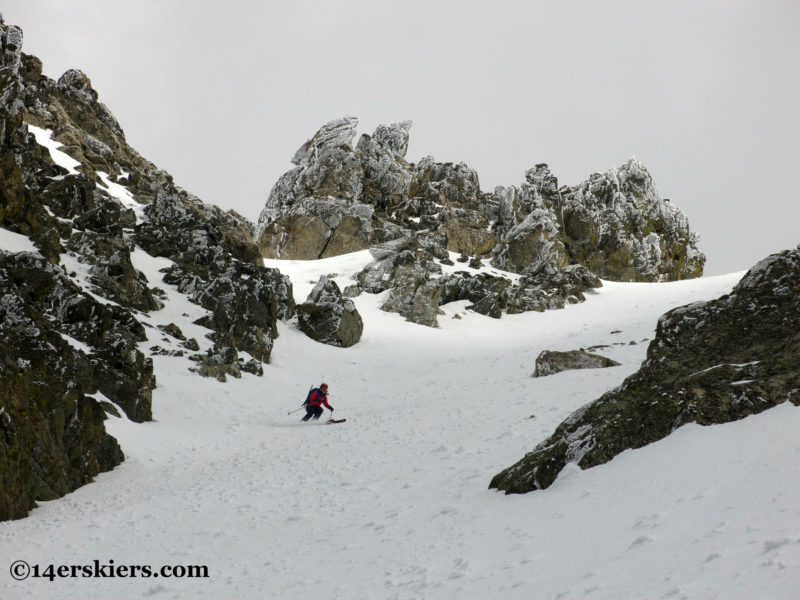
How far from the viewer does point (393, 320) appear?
44656 mm

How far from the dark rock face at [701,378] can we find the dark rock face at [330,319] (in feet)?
90.3

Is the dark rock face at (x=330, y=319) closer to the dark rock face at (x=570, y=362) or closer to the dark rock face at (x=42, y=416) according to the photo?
the dark rock face at (x=570, y=362)

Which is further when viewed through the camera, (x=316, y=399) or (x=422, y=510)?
(x=316, y=399)

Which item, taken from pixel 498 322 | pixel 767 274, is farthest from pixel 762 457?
pixel 498 322

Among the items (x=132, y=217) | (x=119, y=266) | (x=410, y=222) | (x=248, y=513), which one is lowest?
(x=248, y=513)

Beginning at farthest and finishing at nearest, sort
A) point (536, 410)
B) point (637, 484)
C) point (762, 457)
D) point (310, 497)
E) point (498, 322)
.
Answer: point (498, 322), point (536, 410), point (310, 497), point (637, 484), point (762, 457)

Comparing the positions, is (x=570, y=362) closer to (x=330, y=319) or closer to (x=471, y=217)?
(x=330, y=319)

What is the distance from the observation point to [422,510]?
9289 millimetres

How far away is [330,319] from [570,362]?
1935cm

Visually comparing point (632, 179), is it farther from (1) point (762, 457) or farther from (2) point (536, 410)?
(1) point (762, 457)

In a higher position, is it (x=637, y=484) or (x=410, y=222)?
(x=410, y=222)

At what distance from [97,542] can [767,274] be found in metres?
13.4

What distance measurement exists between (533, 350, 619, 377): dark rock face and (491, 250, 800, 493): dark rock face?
10870 mm

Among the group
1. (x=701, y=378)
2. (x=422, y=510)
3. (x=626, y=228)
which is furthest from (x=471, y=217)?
(x=422, y=510)
